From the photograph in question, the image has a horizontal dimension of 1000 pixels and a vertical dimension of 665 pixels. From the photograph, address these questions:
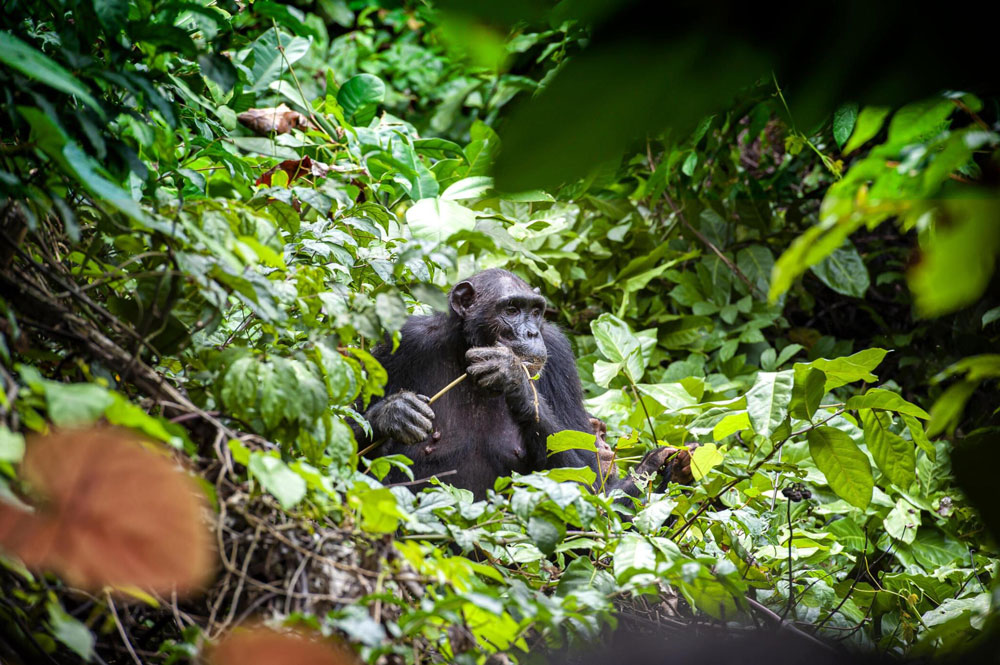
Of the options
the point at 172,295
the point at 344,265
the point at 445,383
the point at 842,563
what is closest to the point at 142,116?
the point at 172,295

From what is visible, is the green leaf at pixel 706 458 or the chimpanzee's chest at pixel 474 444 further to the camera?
the chimpanzee's chest at pixel 474 444

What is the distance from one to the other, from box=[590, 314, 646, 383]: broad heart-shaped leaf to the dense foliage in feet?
0.06

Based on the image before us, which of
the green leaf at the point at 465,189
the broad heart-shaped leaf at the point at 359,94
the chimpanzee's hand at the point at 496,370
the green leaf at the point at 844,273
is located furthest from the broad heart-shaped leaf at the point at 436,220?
the green leaf at the point at 844,273

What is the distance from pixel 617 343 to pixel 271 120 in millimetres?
2193

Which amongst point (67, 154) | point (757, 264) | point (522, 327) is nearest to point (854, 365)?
point (522, 327)

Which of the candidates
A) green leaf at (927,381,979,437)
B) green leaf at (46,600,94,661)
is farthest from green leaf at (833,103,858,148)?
green leaf at (46,600,94,661)

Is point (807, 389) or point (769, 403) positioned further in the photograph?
point (769, 403)

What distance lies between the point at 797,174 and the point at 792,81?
578 centimetres

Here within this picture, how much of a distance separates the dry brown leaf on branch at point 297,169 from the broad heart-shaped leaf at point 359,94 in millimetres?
525

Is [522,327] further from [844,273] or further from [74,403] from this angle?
[74,403]

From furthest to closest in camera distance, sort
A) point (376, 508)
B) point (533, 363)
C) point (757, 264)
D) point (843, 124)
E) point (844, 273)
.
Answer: point (757, 264)
point (844, 273)
point (533, 363)
point (843, 124)
point (376, 508)

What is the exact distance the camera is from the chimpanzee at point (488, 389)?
134 inches

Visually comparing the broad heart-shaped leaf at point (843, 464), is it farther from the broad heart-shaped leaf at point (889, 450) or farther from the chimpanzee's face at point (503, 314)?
the chimpanzee's face at point (503, 314)

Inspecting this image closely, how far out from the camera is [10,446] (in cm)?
106
